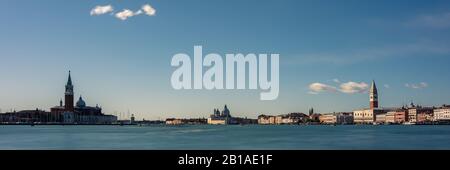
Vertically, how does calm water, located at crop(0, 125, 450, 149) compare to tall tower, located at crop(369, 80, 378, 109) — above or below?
below

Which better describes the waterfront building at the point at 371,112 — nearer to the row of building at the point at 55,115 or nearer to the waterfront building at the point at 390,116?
the waterfront building at the point at 390,116

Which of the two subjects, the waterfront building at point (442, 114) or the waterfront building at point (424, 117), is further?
the waterfront building at point (424, 117)

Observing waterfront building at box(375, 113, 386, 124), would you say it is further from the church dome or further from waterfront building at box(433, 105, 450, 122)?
the church dome

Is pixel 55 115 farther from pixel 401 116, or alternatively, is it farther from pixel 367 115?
pixel 401 116

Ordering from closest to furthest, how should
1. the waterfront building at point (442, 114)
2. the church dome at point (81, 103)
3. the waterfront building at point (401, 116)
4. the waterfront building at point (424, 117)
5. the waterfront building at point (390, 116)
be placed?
the waterfront building at point (442, 114)
the waterfront building at point (424, 117)
the waterfront building at point (401, 116)
the waterfront building at point (390, 116)
the church dome at point (81, 103)

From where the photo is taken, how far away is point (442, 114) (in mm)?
151000

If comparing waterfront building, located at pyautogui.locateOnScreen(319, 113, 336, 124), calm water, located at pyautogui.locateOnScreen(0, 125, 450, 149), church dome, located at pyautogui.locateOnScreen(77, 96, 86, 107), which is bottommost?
waterfront building, located at pyautogui.locateOnScreen(319, 113, 336, 124)

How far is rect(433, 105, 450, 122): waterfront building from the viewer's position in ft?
488

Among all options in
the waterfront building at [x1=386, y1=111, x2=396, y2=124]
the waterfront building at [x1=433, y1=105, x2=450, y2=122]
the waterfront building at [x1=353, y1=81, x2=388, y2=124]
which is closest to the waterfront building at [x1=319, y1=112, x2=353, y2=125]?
the waterfront building at [x1=353, y1=81, x2=388, y2=124]

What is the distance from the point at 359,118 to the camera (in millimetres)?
176750

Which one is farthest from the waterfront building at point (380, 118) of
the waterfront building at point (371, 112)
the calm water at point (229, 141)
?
the calm water at point (229, 141)

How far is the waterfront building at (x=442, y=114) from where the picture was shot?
488ft

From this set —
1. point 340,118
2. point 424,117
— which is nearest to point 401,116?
point 424,117

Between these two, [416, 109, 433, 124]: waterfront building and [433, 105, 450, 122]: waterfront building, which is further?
[416, 109, 433, 124]: waterfront building
